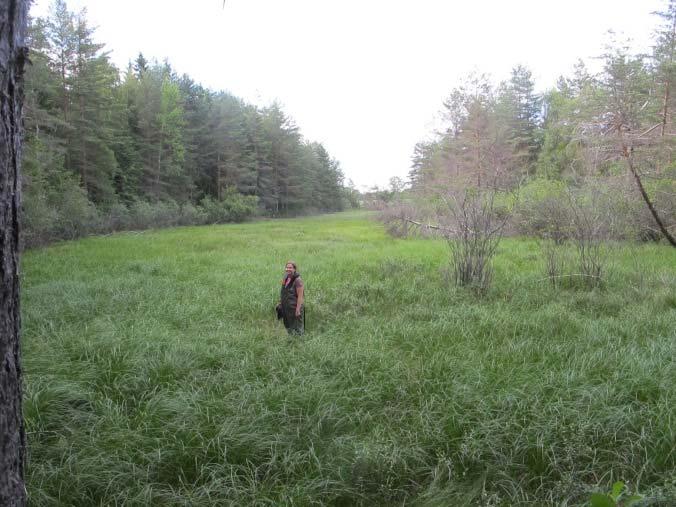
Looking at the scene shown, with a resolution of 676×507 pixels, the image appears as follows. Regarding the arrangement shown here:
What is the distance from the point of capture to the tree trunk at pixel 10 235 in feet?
4.64

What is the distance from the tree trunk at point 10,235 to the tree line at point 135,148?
15.5 m

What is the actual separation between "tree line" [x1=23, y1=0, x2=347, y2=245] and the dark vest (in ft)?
41.3

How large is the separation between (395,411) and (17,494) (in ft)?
9.06

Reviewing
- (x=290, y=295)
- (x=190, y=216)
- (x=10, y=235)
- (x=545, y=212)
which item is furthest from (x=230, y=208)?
(x=10, y=235)

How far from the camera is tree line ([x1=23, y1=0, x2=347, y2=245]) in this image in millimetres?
18734

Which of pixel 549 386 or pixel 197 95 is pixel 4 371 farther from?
pixel 197 95

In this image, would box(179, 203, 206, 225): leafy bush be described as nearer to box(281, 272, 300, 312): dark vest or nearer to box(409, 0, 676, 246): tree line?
box(409, 0, 676, 246): tree line

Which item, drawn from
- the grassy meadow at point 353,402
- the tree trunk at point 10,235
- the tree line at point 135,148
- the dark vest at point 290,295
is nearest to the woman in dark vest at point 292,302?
the dark vest at point 290,295

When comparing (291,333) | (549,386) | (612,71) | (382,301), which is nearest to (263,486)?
(549,386)

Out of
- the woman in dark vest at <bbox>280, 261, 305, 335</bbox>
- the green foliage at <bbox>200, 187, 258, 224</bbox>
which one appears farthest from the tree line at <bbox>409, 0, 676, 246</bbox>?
the green foliage at <bbox>200, 187, 258, 224</bbox>

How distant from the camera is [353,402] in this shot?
387 cm

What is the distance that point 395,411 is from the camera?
3688 mm

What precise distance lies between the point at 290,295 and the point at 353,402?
97.3 inches

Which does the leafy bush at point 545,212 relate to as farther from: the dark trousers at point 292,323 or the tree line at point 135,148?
the tree line at point 135,148
